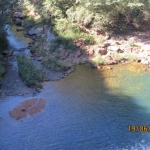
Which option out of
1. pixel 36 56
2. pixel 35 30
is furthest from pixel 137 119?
pixel 35 30

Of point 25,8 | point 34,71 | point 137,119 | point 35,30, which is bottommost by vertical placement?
point 137,119

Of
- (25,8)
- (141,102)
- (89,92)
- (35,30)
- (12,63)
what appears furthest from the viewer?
(25,8)

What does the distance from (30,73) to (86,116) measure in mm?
6698

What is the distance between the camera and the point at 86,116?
1644 cm

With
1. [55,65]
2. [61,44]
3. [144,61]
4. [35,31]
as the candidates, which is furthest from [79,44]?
[35,31]

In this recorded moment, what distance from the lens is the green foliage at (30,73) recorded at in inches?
779

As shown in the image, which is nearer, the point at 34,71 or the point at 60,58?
the point at 34,71

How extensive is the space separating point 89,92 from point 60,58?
6.03 meters

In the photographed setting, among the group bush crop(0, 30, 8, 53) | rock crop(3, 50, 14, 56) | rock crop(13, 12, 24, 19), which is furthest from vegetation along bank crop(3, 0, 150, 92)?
rock crop(13, 12, 24, 19)

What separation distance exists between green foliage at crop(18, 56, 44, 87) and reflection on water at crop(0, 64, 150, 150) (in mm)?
936

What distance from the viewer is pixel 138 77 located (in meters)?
20.7

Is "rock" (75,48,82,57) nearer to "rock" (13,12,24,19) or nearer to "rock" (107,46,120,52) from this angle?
"rock" (107,46,120,52)

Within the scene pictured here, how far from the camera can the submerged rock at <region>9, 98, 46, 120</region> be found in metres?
16.8

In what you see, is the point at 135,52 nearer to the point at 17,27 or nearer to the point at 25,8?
the point at 17,27
